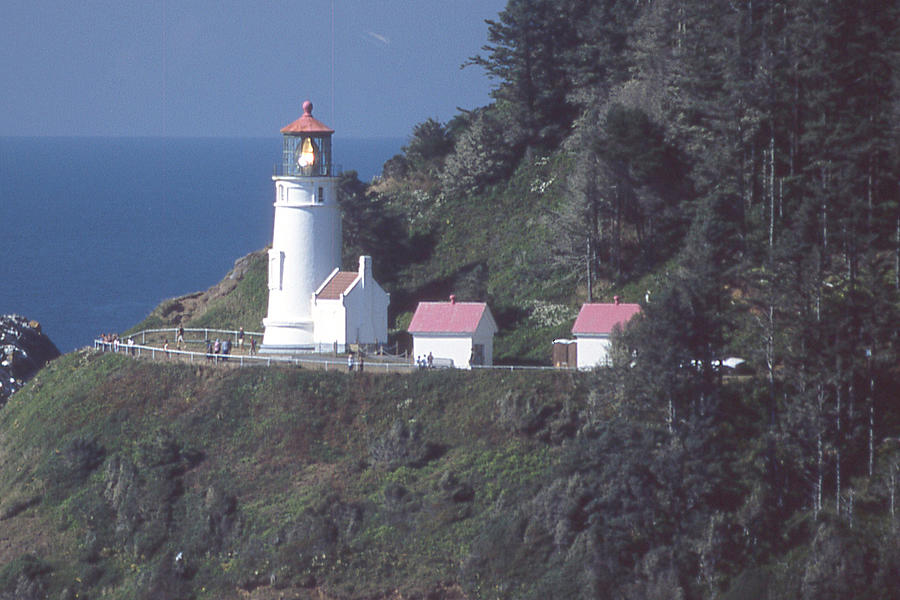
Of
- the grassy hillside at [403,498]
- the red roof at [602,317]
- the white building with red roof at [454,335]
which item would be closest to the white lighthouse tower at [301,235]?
the grassy hillside at [403,498]

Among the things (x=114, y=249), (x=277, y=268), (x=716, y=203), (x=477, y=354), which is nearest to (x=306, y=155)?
(x=277, y=268)

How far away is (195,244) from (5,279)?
76.2ft

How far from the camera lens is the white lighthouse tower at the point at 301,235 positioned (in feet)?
170

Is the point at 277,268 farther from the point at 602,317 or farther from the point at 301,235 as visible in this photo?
the point at 602,317

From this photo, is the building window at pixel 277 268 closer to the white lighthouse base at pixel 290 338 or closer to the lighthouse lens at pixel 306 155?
the white lighthouse base at pixel 290 338

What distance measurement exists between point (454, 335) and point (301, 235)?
759 cm

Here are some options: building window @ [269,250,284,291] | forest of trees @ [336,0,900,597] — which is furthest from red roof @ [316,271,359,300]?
forest of trees @ [336,0,900,597]

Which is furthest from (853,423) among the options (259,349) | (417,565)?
(259,349)

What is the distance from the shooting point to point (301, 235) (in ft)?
170

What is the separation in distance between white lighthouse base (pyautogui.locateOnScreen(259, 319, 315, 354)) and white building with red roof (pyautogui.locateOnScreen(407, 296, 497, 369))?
5.00 metres

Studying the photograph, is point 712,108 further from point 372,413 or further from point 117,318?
point 117,318

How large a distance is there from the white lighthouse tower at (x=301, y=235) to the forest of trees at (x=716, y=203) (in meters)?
6.48

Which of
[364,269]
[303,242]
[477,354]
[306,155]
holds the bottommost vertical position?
[477,354]

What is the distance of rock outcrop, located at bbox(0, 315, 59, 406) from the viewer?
62.2 metres
